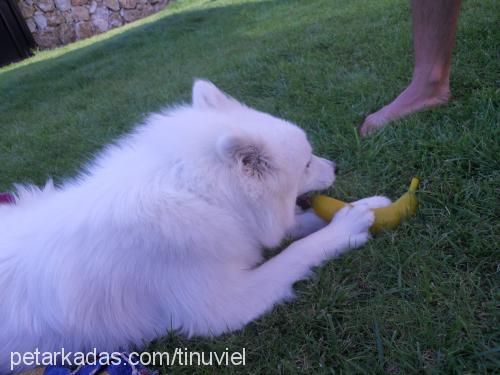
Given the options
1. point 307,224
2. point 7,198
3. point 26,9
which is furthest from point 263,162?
point 26,9

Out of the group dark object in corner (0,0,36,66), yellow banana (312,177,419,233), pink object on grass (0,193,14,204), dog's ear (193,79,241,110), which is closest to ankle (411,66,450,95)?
yellow banana (312,177,419,233)

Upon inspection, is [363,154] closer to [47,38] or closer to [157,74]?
[157,74]

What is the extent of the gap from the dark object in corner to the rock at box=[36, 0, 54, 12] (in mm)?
629

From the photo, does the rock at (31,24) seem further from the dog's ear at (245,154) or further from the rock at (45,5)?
the dog's ear at (245,154)

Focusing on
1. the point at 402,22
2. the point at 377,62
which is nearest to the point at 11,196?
the point at 377,62

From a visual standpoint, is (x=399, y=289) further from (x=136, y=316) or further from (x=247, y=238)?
(x=136, y=316)

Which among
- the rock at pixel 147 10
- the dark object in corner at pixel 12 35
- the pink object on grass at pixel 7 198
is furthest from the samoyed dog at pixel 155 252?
the rock at pixel 147 10

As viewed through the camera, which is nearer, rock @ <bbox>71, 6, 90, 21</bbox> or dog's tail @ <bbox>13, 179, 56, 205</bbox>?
dog's tail @ <bbox>13, 179, 56, 205</bbox>

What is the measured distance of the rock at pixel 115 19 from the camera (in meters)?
11.9

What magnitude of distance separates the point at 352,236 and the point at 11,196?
178cm

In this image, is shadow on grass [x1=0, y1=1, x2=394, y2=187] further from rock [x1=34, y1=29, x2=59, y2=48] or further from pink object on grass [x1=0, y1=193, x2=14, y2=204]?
rock [x1=34, y1=29, x2=59, y2=48]

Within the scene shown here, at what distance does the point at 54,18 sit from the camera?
1116 centimetres

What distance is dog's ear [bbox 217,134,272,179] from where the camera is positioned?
1.48m

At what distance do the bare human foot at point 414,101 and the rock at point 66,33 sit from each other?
37.3 feet
